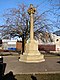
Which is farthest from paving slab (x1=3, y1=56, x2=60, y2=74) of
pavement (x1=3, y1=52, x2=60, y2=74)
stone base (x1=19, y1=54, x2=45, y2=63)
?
stone base (x1=19, y1=54, x2=45, y2=63)

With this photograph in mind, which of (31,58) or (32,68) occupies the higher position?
(31,58)

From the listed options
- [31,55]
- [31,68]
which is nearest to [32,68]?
[31,68]

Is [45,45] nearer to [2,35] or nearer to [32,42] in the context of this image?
[2,35]

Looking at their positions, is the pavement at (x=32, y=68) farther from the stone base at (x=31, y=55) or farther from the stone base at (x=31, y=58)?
the stone base at (x=31, y=55)

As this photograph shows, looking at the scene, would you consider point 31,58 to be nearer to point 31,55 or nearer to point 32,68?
point 31,55

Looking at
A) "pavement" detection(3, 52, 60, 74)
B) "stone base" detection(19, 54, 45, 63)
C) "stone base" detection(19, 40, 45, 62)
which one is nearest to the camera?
"pavement" detection(3, 52, 60, 74)

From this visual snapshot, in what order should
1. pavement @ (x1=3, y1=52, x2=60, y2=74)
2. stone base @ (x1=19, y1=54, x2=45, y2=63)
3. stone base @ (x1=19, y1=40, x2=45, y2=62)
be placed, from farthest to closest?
stone base @ (x1=19, y1=40, x2=45, y2=62)
stone base @ (x1=19, y1=54, x2=45, y2=63)
pavement @ (x1=3, y1=52, x2=60, y2=74)

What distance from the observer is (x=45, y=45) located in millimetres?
61469

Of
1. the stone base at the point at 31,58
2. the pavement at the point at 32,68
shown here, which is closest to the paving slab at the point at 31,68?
the pavement at the point at 32,68

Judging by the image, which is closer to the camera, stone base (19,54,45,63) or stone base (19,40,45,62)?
stone base (19,54,45,63)

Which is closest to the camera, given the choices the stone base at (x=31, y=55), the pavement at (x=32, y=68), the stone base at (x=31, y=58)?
the pavement at (x=32, y=68)

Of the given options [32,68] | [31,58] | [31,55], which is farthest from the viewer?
[31,55]

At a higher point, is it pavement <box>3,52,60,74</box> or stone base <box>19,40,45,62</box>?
stone base <box>19,40,45,62</box>

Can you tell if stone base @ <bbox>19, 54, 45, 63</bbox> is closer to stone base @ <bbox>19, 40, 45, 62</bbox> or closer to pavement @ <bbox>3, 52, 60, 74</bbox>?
stone base @ <bbox>19, 40, 45, 62</bbox>
